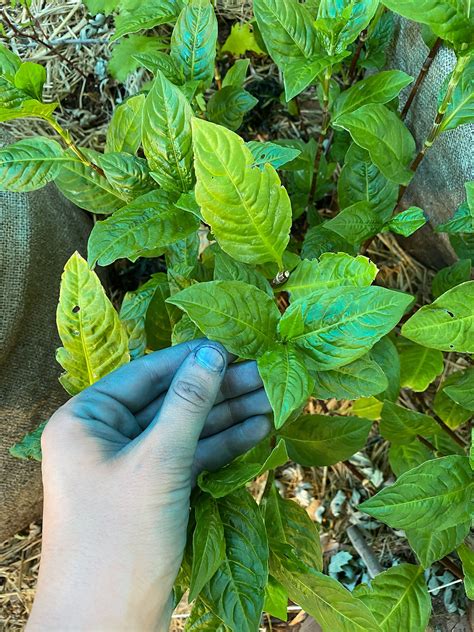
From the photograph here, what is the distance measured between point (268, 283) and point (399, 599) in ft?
2.12

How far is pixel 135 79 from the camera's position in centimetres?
162

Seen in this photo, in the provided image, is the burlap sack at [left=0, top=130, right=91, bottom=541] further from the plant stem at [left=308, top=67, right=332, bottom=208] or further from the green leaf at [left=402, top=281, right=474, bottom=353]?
the green leaf at [left=402, top=281, right=474, bottom=353]

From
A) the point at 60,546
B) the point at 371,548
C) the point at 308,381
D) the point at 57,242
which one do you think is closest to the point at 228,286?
the point at 308,381

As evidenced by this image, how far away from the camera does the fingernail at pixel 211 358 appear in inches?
33.4

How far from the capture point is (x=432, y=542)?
1.00 metres

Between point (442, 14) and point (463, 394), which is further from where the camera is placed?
point (463, 394)

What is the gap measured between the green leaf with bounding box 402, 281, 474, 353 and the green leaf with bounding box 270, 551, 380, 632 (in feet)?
1.31

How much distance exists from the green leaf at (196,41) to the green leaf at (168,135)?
181 mm

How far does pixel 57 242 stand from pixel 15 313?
0.25m

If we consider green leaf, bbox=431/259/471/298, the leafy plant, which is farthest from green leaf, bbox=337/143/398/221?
green leaf, bbox=431/259/471/298

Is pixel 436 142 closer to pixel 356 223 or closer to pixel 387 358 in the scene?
pixel 356 223

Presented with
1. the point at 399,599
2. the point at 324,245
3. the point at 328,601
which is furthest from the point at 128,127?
the point at 399,599

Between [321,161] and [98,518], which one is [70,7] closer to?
[321,161]

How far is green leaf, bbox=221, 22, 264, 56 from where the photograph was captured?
1536mm
